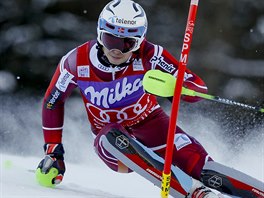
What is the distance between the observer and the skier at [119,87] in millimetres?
4398

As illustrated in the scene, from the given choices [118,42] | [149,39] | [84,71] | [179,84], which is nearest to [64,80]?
[84,71]

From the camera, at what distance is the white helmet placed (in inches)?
171

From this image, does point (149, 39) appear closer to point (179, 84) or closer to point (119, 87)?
point (119, 87)

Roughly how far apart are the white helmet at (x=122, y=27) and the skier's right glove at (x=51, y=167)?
0.85m

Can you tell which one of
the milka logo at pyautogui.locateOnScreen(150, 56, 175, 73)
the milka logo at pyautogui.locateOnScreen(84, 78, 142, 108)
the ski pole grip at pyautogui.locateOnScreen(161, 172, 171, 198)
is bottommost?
the ski pole grip at pyautogui.locateOnScreen(161, 172, 171, 198)

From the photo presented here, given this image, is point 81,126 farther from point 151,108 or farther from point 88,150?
point 151,108

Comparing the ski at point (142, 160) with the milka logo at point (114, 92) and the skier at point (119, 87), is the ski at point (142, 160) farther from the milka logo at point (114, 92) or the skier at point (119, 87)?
the milka logo at point (114, 92)

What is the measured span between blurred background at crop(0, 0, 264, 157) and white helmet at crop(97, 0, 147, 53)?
17.8 ft

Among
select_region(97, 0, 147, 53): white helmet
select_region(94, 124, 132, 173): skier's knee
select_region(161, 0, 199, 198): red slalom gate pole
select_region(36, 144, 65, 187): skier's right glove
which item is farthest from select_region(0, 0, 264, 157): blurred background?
select_region(161, 0, 199, 198): red slalom gate pole

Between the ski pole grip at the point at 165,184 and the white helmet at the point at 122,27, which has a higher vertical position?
the white helmet at the point at 122,27

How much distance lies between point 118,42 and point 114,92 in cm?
42

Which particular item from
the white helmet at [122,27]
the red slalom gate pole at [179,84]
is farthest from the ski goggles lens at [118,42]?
the red slalom gate pole at [179,84]

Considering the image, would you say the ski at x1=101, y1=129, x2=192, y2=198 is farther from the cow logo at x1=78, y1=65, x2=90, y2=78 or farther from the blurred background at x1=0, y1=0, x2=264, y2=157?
the blurred background at x1=0, y1=0, x2=264, y2=157

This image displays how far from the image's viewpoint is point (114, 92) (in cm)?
466
